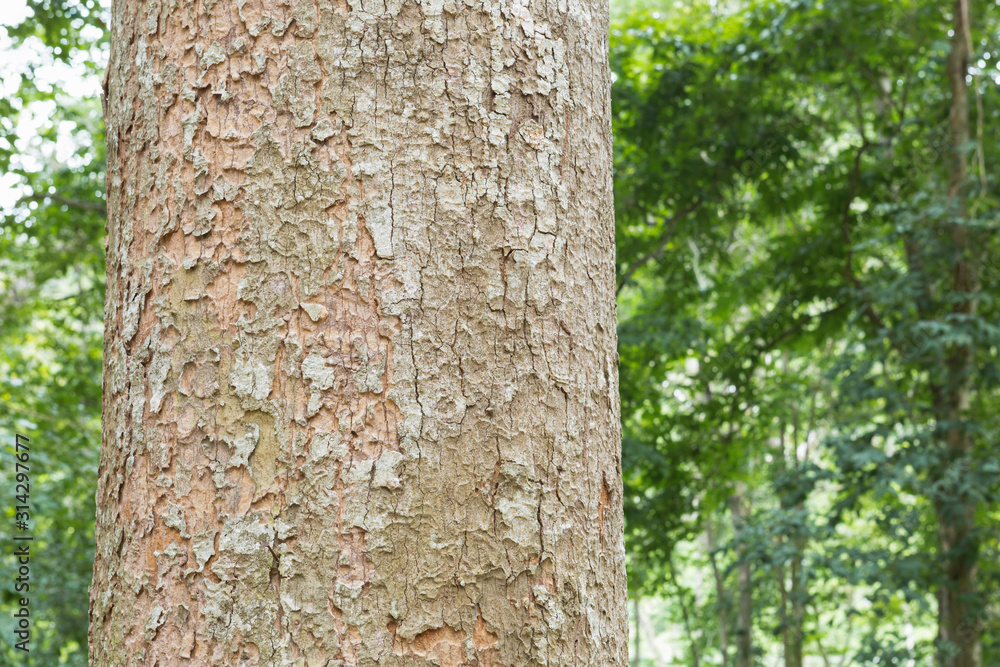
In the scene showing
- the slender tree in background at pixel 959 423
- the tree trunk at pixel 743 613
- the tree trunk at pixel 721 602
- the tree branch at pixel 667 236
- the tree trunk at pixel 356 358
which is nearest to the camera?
the tree trunk at pixel 356 358

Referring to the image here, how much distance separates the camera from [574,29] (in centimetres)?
96

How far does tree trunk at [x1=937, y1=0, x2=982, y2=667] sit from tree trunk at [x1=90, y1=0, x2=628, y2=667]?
15.4 feet

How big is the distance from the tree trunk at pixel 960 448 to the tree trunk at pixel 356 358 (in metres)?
4.68

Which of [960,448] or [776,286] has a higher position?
[776,286]

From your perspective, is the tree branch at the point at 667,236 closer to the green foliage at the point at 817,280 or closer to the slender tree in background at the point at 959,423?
the green foliage at the point at 817,280

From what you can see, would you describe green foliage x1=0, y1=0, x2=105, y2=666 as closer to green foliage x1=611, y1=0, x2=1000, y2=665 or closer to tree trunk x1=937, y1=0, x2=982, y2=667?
green foliage x1=611, y1=0, x2=1000, y2=665

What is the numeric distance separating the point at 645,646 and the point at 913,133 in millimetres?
18700

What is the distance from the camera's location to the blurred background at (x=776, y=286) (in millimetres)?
4953

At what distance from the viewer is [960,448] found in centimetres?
510

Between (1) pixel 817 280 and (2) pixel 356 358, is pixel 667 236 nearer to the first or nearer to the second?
(1) pixel 817 280

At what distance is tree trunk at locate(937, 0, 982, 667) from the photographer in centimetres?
483

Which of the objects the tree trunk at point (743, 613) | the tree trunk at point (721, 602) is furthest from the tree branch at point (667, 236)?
the tree trunk at point (721, 602)

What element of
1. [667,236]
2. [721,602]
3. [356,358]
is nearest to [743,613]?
[721,602]

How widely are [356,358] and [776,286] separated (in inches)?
236
